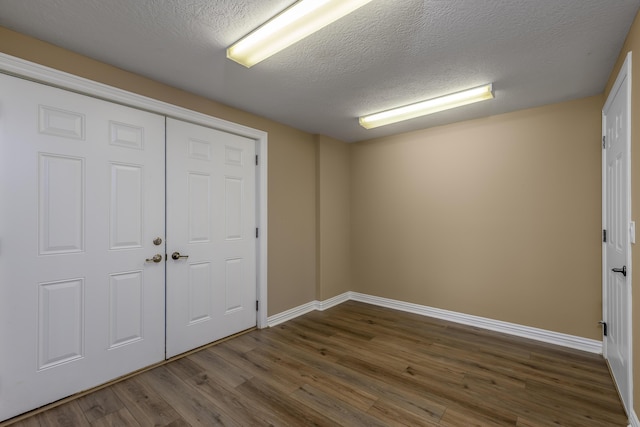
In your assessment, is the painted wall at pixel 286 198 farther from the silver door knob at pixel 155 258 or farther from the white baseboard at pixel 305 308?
the silver door knob at pixel 155 258

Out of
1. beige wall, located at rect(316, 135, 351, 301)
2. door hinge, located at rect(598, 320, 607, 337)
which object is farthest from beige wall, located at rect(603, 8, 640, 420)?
beige wall, located at rect(316, 135, 351, 301)

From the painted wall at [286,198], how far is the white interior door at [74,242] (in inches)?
19.8

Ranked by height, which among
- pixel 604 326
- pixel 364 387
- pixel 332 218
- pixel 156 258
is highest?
pixel 332 218

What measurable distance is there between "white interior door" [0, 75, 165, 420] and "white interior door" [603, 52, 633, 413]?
3.48 meters

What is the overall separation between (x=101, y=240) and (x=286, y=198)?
1965 mm

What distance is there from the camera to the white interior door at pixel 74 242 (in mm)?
1822

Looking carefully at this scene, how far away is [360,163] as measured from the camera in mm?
4402

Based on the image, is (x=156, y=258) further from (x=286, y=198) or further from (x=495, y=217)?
(x=495, y=217)

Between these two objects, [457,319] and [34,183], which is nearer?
[34,183]

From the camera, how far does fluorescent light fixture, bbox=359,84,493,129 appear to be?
2584mm

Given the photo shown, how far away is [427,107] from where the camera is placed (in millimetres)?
2947

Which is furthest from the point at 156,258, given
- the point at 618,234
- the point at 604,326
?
the point at 604,326

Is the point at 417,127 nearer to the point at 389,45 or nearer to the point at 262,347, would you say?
the point at 389,45

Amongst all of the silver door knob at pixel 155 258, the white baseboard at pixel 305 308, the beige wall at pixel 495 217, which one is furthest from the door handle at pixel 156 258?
the beige wall at pixel 495 217
